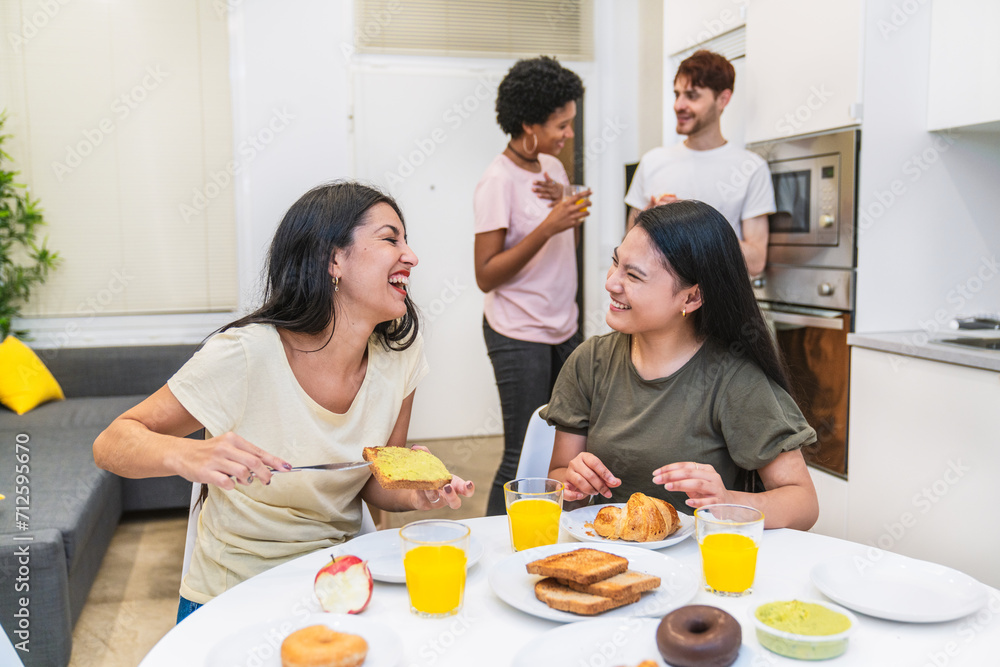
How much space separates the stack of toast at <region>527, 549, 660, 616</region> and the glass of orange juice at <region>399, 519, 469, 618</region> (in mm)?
102

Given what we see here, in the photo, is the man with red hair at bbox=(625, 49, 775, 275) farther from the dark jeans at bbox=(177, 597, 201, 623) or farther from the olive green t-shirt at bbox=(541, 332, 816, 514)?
the dark jeans at bbox=(177, 597, 201, 623)

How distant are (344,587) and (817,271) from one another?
2125 millimetres

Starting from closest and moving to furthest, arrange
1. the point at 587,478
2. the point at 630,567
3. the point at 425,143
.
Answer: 1. the point at 630,567
2. the point at 587,478
3. the point at 425,143

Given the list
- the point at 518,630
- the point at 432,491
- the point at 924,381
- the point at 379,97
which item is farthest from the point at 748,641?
the point at 379,97

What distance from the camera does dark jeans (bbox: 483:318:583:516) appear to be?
2551mm

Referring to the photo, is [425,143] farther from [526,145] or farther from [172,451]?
[172,451]

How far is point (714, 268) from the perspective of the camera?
5.13 feet

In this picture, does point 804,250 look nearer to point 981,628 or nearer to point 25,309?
point 981,628

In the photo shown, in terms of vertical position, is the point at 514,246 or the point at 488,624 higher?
the point at 514,246

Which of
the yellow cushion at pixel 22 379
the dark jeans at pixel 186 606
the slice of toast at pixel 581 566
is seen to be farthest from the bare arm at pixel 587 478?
the yellow cushion at pixel 22 379

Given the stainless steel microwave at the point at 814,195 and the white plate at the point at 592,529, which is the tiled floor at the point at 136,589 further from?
the stainless steel microwave at the point at 814,195

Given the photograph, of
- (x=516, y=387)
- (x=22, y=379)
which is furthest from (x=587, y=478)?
(x=22, y=379)

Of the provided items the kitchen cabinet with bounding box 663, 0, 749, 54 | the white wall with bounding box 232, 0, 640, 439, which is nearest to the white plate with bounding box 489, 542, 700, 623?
the kitchen cabinet with bounding box 663, 0, 749, 54

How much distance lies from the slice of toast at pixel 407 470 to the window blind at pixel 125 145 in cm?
354
